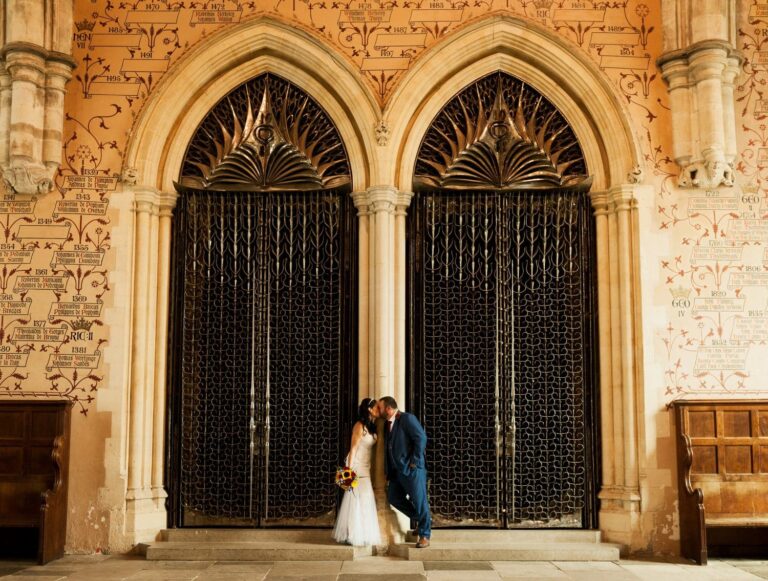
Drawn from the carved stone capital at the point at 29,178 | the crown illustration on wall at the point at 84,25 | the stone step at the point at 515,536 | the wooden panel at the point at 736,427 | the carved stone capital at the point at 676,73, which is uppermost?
the crown illustration on wall at the point at 84,25

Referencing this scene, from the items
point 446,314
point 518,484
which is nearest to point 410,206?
point 446,314

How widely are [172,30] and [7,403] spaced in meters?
3.51

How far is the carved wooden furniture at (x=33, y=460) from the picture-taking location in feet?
23.6

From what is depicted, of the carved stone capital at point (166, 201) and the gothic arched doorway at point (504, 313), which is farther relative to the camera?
the carved stone capital at point (166, 201)

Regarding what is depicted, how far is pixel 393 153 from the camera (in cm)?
784

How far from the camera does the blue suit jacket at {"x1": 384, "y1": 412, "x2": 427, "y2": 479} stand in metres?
7.21

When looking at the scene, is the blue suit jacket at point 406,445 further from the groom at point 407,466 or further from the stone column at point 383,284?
the stone column at point 383,284

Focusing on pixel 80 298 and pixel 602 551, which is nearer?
pixel 602 551

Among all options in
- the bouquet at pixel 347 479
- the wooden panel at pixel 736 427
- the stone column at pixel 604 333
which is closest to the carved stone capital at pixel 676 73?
the stone column at pixel 604 333

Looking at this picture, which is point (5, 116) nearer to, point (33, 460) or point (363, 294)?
point (33, 460)

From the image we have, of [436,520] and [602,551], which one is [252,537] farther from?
[602,551]

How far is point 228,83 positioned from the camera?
8.03 m

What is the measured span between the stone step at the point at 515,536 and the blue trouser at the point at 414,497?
213mm

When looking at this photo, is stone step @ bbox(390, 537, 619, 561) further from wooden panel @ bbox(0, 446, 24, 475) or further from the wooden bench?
wooden panel @ bbox(0, 446, 24, 475)
